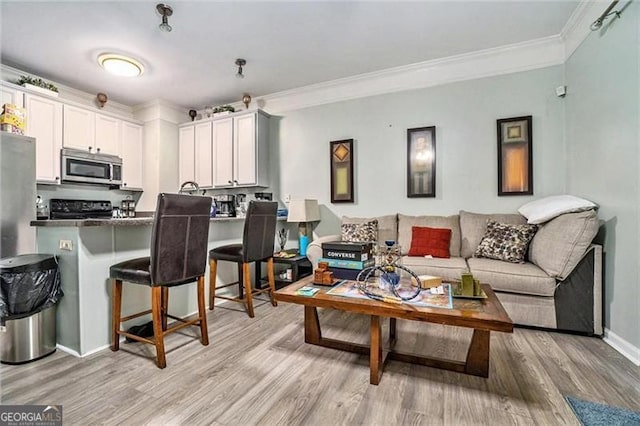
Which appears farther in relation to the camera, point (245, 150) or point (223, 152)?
point (223, 152)

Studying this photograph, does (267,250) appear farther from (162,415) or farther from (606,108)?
(606,108)

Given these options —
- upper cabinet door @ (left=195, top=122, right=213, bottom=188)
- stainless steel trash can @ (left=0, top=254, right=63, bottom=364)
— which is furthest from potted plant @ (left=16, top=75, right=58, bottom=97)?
stainless steel trash can @ (left=0, top=254, right=63, bottom=364)

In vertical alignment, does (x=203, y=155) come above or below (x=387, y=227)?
above

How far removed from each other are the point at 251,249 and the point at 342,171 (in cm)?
170

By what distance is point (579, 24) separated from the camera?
2463 mm

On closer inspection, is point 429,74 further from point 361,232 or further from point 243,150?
point 243,150

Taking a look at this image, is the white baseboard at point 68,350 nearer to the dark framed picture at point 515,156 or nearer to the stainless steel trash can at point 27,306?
the stainless steel trash can at point 27,306

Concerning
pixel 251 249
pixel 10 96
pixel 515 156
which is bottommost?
pixel 251 249

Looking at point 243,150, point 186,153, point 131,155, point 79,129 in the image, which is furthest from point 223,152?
point 79,129

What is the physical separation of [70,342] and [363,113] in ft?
11.7

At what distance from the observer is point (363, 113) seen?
366cm

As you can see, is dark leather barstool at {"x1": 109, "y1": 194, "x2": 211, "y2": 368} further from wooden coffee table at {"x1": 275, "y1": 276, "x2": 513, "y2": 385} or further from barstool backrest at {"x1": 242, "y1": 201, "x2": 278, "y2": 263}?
wooden coffee table at {"x1": 275, "y1": 276, "x2": 513, "y2": 385}

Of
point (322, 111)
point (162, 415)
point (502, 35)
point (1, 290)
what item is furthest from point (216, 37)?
point (162, 415)

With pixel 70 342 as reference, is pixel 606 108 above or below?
above
